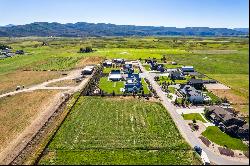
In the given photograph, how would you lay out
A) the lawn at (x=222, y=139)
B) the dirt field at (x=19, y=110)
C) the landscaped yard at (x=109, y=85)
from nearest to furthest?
the lawn at (x=222, y=139) < the dirt field at (x=19, y=110) < the landscaped yard at (x=109, y=85)

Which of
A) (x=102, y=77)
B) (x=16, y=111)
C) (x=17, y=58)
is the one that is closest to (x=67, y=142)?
(x=16, y=111)

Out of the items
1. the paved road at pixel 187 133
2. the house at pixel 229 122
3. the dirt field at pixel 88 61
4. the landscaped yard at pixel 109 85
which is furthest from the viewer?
the dirt field at pixel 88 61

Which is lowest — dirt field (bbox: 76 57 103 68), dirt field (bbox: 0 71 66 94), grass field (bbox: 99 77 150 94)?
grass field (bbox: 99 77 150 94)

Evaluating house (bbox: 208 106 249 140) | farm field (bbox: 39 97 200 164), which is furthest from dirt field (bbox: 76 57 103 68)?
house (bbox: 208 106 249 140)

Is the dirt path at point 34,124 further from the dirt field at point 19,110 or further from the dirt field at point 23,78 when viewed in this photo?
the dirt field at point 23,78

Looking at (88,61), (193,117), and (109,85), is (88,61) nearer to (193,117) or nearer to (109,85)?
(109,85)

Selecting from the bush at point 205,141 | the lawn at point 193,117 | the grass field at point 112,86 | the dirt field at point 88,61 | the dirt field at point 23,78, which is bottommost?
the bush at point 205,141

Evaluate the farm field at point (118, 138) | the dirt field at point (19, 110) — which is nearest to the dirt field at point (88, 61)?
the dirt field at point (19, 110)

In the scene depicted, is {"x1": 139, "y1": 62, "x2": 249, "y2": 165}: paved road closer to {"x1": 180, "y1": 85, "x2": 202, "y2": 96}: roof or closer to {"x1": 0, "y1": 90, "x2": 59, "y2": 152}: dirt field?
{"x1": 180, "y1": 85, "x2": 202, "y2": 96}: roof
